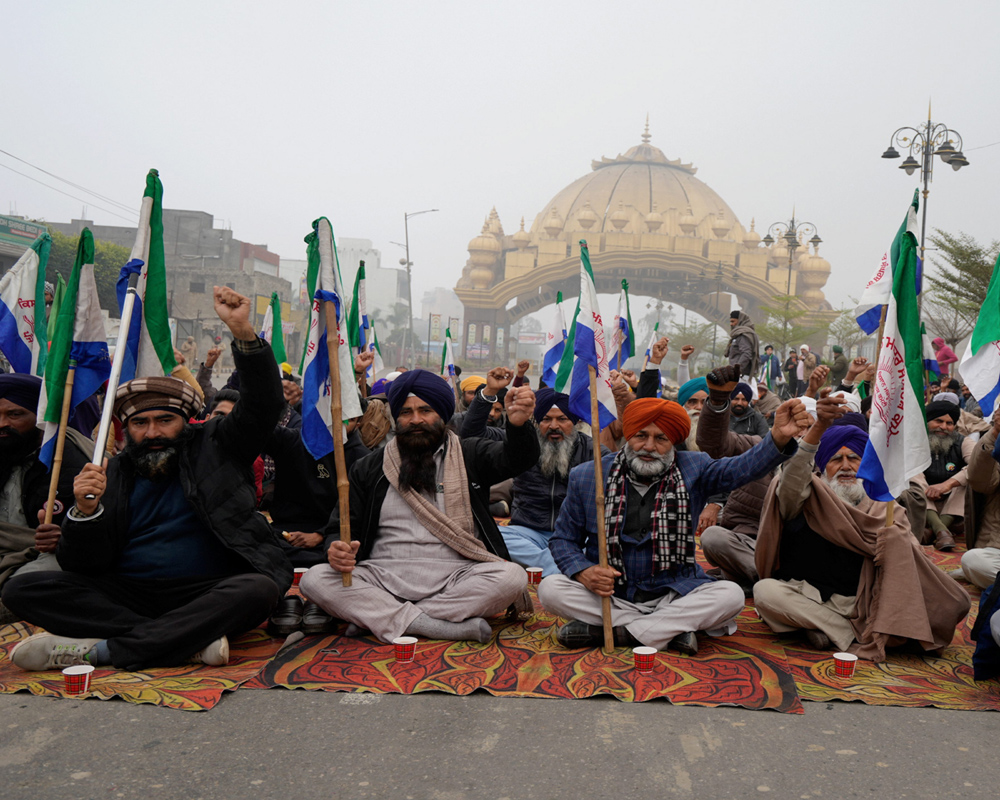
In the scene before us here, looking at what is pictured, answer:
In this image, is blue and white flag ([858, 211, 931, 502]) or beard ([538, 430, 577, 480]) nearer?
blue and white flag ([858, 211, 931, 502])

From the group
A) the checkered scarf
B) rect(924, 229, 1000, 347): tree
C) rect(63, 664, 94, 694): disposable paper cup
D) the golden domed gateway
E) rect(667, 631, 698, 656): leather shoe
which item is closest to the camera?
rect(63, 664, 94, 694): disposable paper cup

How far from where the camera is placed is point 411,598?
4199mm

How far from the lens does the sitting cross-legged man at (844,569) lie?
3947mm

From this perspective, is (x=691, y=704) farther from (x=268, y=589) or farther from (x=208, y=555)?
(x=208, y=555)

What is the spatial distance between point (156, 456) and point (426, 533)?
126 centimetres

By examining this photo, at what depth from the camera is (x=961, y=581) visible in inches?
215

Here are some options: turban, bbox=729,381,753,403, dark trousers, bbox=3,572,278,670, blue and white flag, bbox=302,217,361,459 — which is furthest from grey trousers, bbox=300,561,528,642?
turban, bbox=729,381,753,403

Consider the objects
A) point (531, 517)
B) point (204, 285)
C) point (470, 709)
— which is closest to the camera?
point (470, 709)

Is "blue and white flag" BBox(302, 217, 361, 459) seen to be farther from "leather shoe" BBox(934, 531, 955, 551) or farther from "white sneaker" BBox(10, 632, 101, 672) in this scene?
"leather shoe" BBox(934, 531, 955, 551)

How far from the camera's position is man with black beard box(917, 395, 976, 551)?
22.6ft

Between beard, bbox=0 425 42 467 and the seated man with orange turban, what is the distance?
2671 millimetres

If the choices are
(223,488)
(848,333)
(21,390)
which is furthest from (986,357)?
(848,333)

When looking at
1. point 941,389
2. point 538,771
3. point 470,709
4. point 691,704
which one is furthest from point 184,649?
point 941,389

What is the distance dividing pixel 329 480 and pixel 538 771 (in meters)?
2.84
